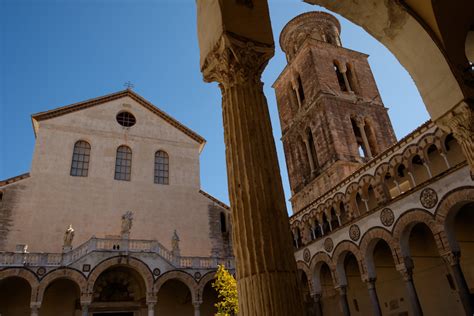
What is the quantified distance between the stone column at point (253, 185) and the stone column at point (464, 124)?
7.39 ft

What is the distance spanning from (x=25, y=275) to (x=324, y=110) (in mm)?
17302

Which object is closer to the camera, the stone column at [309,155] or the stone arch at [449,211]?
the stone arch at [449,211]

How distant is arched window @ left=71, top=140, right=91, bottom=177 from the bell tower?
12793 mm

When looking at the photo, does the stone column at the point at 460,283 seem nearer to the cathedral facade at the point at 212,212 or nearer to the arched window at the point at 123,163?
the cathedral facade at the point at 212,212

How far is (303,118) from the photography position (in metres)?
24.4

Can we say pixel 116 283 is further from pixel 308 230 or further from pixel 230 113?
pixel 230 113

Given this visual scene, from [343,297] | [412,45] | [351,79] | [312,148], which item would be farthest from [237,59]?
[351,79]

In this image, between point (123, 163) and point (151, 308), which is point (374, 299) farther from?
point (123, 163)

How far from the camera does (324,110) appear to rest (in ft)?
72.3

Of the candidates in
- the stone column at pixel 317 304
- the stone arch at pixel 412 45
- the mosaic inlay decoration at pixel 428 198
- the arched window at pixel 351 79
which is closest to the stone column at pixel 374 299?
the stone column at pixel 317 304

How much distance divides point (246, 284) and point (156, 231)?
17245 mm

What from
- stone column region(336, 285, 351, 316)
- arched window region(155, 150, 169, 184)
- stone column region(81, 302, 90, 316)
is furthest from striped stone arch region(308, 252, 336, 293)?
stone column region(81, 302, 90, 316)

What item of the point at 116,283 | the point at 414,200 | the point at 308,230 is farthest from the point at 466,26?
the point at 116,283

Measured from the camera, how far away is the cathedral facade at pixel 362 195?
11.9 meters
